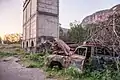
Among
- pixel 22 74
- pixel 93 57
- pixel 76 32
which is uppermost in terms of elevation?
pixel 76 32

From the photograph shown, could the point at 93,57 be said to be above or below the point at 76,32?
below

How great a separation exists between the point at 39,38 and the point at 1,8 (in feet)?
30.6

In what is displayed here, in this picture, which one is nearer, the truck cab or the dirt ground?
the truck cab

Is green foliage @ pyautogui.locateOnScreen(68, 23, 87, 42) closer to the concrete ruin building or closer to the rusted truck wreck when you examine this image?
the concrete ruin building

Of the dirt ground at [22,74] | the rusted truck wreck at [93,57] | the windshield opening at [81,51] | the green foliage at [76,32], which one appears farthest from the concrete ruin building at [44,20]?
the rusted truck wreck at [93,57]

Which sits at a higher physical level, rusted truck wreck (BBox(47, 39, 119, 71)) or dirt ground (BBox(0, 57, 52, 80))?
rusted truck wreck (BBox(47, 39, 119, 71))

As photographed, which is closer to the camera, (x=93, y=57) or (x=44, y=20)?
(x=93, y=57)

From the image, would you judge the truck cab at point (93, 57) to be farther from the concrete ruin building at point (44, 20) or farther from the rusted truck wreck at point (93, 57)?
the concrete ruin building at point (44, 20)

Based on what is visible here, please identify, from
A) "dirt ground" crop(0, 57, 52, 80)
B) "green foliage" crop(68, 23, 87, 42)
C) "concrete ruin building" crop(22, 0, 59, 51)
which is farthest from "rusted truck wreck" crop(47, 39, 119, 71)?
"green foliage" crop(68, 23, 87, 42)

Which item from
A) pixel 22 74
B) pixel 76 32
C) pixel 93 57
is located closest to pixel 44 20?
pixel 76 32

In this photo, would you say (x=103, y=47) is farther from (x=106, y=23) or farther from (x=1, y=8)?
(x=1, y=8)

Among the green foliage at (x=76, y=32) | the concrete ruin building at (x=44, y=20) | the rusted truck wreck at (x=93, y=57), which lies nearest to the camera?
the rusted truck wreck at (x=93, y=57)

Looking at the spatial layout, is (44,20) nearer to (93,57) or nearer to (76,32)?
(76,32)

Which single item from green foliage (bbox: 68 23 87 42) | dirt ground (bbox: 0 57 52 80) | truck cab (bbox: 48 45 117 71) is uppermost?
green foliage (bbox: 68 23 87 42)
